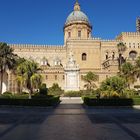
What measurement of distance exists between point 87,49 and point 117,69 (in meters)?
10.2

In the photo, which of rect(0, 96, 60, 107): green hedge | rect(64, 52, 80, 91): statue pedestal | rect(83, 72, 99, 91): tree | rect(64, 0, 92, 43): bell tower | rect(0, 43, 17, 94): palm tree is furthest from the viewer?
rect(64, 0, 92, 43): bell tower

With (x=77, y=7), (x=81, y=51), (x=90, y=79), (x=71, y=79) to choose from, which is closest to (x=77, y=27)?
(x=81, y=51)

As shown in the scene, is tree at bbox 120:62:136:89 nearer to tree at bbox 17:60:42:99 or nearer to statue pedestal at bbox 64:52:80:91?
statue pedestal at bbox 64:52:80:91

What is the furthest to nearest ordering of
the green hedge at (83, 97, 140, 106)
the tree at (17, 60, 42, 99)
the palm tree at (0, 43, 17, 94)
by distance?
the palm tree at (0, 43, 17, 94) < the tree at (17, 60, 42, 99) < the green hedge at (83, 97, 140, 106)

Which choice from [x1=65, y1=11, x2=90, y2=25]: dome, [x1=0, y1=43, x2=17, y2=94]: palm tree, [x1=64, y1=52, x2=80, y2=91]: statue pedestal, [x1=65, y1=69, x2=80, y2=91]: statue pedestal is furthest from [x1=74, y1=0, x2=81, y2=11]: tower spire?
[x1=0, y1=43, x2=17, y2=94]: palm tree

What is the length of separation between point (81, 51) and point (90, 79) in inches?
499

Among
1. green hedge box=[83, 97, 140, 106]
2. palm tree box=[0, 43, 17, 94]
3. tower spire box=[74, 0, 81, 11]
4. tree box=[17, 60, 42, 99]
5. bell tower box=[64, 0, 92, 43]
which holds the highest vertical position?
tower spire box=[74, 0, 81, 11]

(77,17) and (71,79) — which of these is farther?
(77,17)

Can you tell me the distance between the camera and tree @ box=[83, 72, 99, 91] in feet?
191

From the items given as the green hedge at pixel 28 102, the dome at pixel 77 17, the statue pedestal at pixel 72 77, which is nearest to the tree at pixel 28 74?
the green hedge at pixel 28 102

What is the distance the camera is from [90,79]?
58.5 meters

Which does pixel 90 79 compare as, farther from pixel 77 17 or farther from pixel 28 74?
pixel 28 74

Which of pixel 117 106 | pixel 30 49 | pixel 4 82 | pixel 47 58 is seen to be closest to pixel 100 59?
pixel 47 58

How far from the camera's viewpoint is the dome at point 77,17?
72.8 metres
